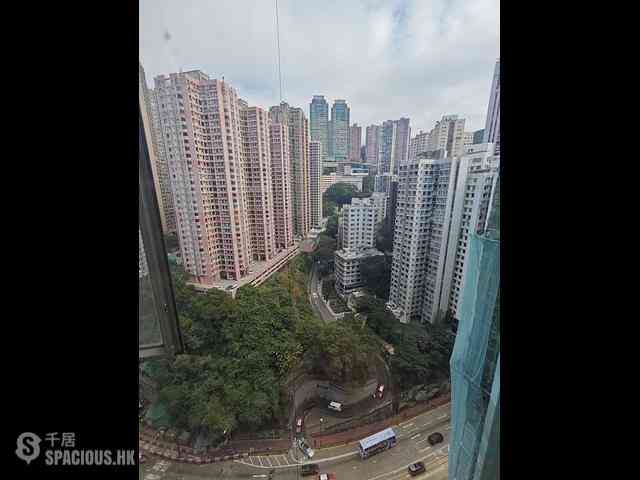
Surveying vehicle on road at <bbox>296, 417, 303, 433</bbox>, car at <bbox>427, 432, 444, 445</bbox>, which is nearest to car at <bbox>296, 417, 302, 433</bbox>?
vehicle on road at <bbox>296, 417, 303, 433</bbox>

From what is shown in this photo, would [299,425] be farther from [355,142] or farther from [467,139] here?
[355,142]

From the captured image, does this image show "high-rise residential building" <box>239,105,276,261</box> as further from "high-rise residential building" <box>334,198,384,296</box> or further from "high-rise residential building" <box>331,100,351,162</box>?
"high-rise residential building" <box>334,198,384,296</box>

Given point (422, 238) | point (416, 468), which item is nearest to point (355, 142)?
point (422, 238)

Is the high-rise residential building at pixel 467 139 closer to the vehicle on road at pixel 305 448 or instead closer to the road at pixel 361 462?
the road at pixel 361 462

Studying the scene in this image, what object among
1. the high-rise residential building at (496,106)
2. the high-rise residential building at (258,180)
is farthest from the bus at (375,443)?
the high-rise residential building at (496,106)
